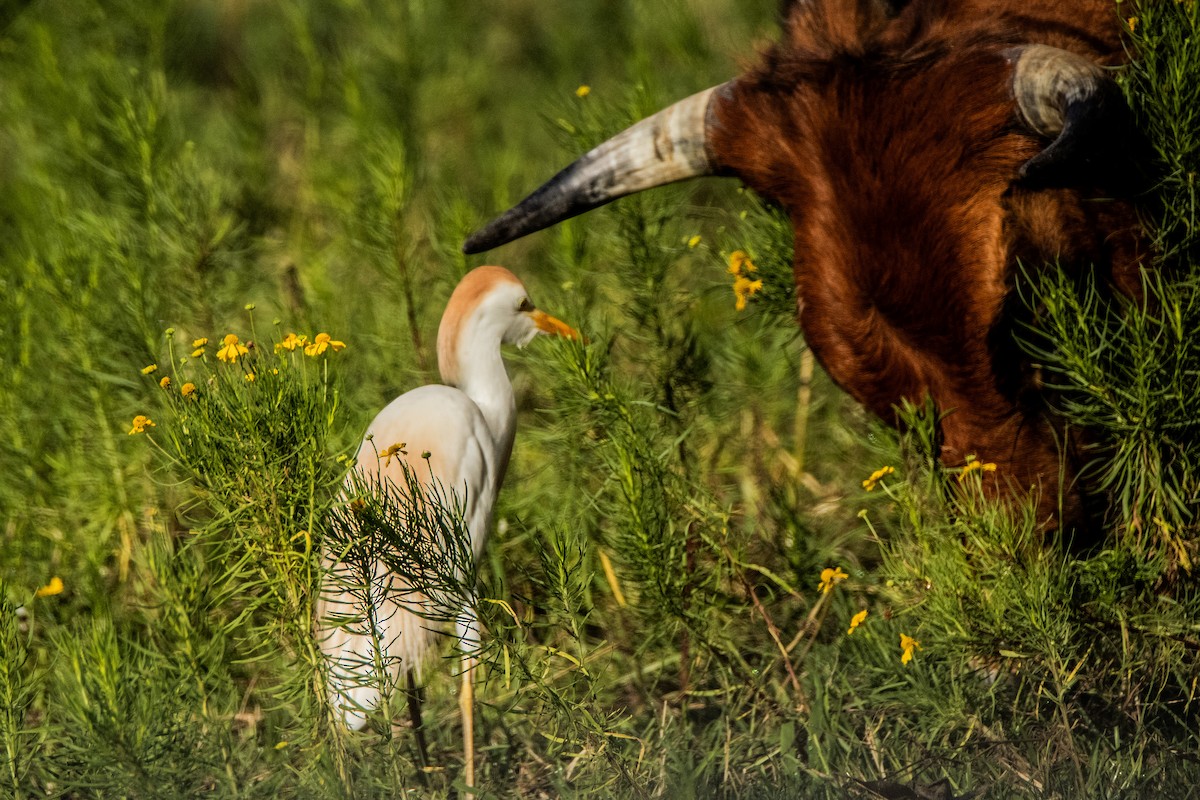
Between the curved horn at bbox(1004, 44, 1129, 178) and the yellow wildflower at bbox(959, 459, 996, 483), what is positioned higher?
the curved horn at bbox(1004, 44, 1129, 178)

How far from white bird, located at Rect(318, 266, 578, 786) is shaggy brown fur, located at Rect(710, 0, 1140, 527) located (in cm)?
79

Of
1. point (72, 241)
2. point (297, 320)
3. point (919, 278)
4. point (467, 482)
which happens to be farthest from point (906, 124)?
point (72, 241)

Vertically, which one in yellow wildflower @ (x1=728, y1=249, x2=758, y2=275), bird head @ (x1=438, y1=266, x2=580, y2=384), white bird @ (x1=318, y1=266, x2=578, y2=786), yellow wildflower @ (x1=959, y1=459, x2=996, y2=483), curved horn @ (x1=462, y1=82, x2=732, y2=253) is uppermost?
curved horn @ (x1=462, y1=82, x2=732, y2=253)

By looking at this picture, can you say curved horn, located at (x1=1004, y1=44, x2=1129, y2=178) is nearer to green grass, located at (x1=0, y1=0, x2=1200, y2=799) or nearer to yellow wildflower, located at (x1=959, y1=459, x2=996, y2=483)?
green grass, located at (x1=0, y1=0, x2=1200, y2=799)

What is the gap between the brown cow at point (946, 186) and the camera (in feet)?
10.7

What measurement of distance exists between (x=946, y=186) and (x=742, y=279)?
103 cm

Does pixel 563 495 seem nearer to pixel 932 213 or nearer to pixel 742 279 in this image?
pixel 742 279

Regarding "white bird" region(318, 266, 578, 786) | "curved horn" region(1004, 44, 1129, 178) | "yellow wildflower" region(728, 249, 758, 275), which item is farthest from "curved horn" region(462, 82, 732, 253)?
"curved horn" region(1004, 44, 1129, 178)

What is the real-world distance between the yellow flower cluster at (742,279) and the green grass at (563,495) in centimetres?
8


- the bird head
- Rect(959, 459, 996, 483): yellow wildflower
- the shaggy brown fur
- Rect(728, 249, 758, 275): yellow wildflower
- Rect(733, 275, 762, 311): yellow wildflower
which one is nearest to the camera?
Rect(959, 459, 996, 483): yellow wildflower

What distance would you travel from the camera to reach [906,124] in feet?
11.0

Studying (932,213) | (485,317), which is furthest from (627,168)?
(932,213)

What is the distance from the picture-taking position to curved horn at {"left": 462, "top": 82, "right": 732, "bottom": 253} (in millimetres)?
3766

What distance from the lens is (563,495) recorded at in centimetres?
452
